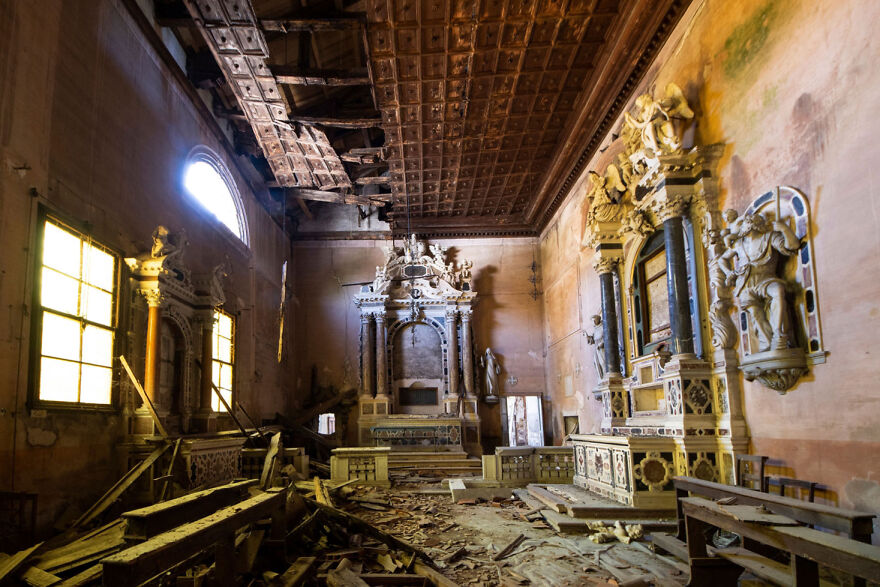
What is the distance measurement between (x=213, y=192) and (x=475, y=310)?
893 cm

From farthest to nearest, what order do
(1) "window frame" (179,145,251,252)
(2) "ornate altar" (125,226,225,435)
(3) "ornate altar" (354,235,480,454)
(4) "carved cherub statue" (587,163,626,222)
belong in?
(3) "ornate altar" (354,235,480,454), (1) "window frame" (179,145,251,252), (4) "carved cherub statue" (587,163,626,222), (2) "ornate altar" (125,226,225,435)

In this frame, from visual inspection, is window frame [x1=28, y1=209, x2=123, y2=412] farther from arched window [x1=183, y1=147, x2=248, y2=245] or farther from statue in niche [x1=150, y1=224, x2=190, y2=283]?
arched window [x1=183, y1=147, x2=248, y2=245]

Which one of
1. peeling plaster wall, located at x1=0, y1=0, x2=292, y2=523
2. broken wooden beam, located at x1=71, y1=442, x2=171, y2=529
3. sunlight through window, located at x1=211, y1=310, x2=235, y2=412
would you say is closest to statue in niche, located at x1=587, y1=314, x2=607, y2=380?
sunlight through window, located at x1=211, y1=310, x2=235, y2=412

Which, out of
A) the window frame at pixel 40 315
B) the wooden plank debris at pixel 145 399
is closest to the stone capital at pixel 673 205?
the wooden plank debris at pixel 145 399

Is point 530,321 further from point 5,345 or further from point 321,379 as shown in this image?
point 5,345

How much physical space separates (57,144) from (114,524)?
14.2 ft

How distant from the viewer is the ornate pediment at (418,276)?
17406 millimetres

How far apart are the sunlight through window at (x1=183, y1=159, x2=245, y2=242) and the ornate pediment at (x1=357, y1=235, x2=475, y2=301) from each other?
196 inches

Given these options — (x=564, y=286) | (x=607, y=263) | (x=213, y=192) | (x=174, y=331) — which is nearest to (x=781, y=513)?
(x=607, y=263)

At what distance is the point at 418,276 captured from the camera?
17.7 metres

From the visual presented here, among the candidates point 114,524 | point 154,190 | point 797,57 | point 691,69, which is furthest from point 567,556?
point 154,190

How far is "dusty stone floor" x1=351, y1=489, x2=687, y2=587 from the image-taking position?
16.6 ft

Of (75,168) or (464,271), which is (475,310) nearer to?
(464,271)

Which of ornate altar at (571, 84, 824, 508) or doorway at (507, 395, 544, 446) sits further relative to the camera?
doorway at (507, 395, 544, 446)
